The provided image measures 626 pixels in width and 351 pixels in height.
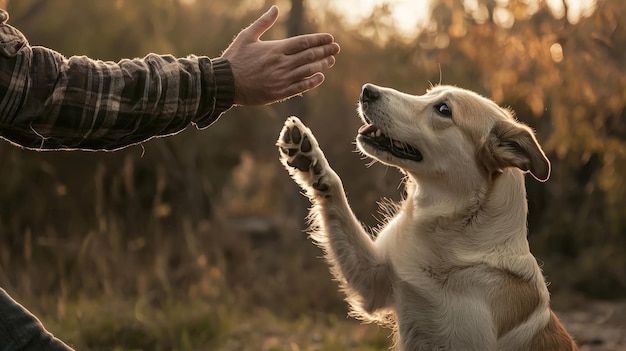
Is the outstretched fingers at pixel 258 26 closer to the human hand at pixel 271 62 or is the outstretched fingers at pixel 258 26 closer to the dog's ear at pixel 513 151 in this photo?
the human hand at pixel 271 62

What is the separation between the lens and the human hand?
244 centimetres

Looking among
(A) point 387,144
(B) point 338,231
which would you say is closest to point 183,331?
(B) point 338,231

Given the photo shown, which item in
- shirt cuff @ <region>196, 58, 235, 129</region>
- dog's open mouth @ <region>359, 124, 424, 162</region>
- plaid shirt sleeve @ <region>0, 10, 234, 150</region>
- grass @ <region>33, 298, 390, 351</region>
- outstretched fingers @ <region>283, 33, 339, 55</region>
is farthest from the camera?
grass @ <region>33, 298, 390, 351</region>

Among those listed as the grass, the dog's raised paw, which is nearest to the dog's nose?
the dog's raised paw

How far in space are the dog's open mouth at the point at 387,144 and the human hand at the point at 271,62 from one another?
3.22ft

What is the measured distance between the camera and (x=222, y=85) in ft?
7.75

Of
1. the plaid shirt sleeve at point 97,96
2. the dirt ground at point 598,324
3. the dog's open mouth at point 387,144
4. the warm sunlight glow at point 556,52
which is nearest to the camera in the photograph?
the plaid shirt sleeve at point 97,96

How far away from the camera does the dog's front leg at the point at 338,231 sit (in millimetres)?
3500

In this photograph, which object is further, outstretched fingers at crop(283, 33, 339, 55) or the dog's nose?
the dog's nose

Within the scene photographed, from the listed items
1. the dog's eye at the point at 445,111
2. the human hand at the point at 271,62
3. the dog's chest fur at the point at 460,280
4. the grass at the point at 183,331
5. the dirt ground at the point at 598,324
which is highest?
the human hand at the point at 271,62

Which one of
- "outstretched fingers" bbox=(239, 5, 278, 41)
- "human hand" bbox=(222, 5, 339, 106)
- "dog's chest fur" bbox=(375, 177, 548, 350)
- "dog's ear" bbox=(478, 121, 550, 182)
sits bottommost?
"dog's chest fur" bbox=(375, 177, 548, 350)

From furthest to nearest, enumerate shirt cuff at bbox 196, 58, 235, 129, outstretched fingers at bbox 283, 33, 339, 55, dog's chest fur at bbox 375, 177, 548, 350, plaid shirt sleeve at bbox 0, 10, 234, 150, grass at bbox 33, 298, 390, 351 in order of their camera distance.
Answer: grass at bbox 33, 298, 390, 351
dog's chest fur at bbox 375, 177, 548, 350
outstretched fingers at bbox 283, 33, 339, 55
shirt cuff at bbox 196, 58, 235, 129
plaid shirt sleeve at bbox 0, 10, 234, 150

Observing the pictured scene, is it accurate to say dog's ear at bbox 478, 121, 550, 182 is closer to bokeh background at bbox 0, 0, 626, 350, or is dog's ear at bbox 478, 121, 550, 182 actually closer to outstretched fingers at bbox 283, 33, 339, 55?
outstretched fingers at bbox 283, 33, 339, 55

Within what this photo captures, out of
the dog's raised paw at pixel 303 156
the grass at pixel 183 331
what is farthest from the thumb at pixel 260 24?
the grass at pixel 183 331
